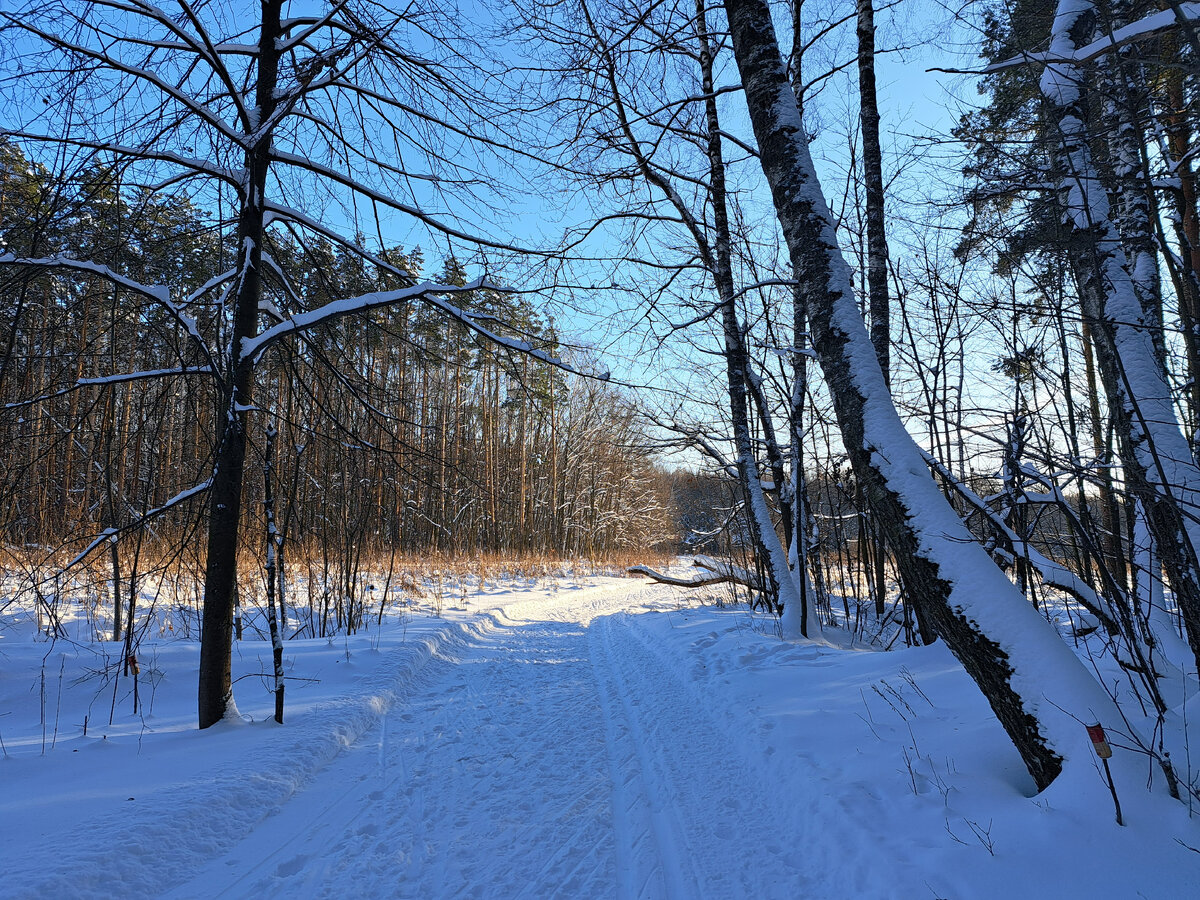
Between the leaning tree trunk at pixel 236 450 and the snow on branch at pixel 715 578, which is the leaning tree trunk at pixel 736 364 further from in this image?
the leaning tree trunk at pixel 236 450

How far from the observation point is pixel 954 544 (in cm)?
274

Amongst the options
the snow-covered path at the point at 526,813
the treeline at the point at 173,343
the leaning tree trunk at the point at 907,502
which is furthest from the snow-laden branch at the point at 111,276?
the leaning tree trunk at the point at 907,502

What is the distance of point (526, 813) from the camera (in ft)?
10.1

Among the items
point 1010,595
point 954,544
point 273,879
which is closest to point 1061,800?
point 1010,595

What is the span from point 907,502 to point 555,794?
259cm

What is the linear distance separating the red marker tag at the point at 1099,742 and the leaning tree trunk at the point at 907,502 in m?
0.22

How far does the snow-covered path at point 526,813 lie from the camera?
2.45 m

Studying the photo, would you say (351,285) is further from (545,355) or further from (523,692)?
(523,692)

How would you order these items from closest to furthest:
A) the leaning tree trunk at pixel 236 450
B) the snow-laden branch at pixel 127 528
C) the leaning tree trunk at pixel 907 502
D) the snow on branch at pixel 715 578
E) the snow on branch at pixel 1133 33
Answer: the leaning tree trunk at pixel 907 502, the snow on branch at pixel 1133 33, the snow-laden branch at pixel 127 528, the leaning tree trunk at pixel 236 450, the snow on branch at pixel 715 578

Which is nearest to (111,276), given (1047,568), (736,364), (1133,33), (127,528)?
(127,528)

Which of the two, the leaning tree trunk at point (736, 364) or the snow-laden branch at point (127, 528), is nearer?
the snow-laden branch at point (127, 528)

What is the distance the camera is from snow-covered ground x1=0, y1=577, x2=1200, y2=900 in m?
2.26

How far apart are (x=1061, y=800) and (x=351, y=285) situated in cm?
578

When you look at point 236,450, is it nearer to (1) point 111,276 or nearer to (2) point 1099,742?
(1) point 111,276
